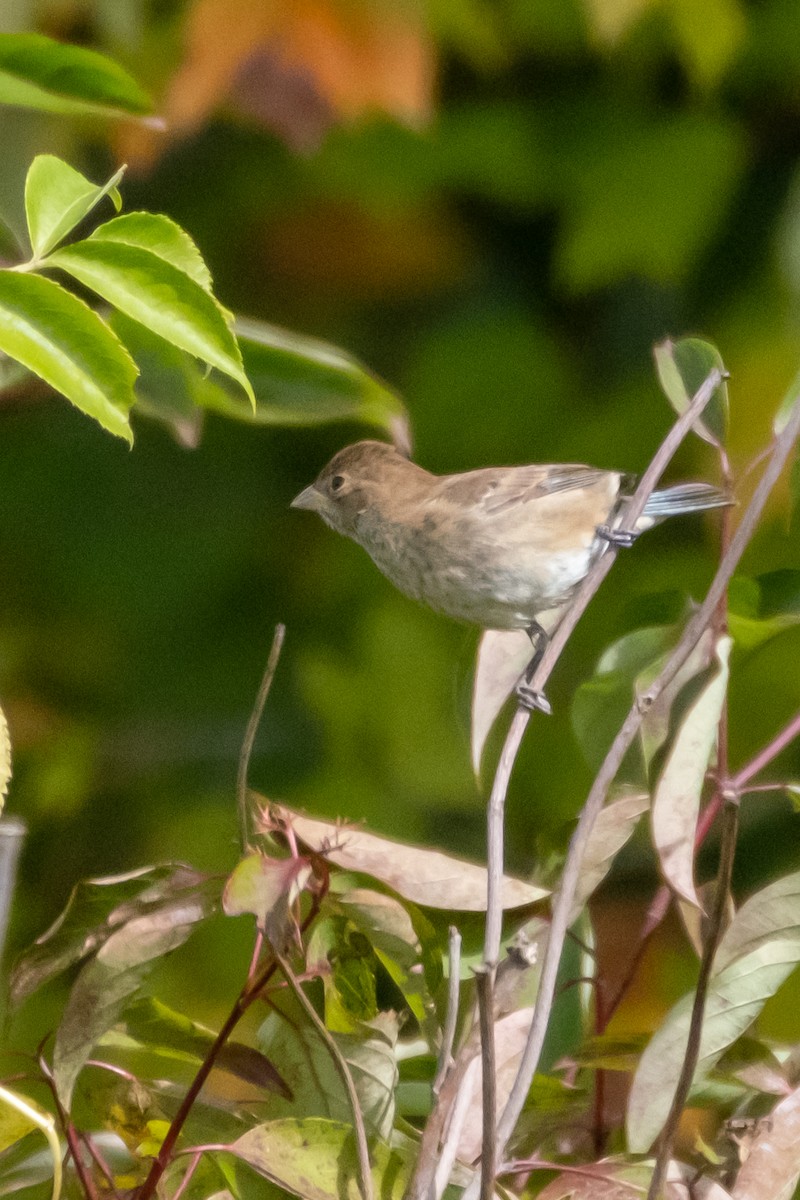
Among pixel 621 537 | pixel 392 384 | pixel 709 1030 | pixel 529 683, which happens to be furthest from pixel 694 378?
pixel 392 384

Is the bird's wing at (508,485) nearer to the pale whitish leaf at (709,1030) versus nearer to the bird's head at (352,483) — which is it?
the bird's head at (352,483)

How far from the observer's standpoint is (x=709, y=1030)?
0.88 m

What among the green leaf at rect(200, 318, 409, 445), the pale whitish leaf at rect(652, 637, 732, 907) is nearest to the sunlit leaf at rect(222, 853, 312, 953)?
the pale whitish leaf at rect(652, 637, 732, 907)

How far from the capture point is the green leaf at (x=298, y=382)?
3.87ft

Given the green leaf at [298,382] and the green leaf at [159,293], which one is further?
the green leaf at [298,382]

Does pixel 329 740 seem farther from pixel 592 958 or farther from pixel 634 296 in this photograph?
pixel 592 958

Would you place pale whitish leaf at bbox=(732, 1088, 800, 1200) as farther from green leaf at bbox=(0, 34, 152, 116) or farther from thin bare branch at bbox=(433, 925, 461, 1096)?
green leaf at bbox=(0, 34, 152, 116)

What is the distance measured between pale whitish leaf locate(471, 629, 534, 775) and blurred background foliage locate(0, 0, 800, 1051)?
0.88 metres

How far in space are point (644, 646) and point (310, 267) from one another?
6.29 feet

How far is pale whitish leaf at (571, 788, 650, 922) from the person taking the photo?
0.92 metres

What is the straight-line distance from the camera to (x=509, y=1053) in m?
0.91

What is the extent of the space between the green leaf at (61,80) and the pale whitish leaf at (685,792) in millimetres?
757

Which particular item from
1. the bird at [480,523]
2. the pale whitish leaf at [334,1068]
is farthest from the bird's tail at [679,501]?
the pale whitish leaf at [334,1068]

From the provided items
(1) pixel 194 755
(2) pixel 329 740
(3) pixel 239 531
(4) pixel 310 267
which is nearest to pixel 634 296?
(4) pixel 310 267
